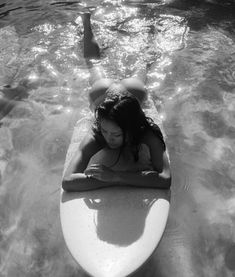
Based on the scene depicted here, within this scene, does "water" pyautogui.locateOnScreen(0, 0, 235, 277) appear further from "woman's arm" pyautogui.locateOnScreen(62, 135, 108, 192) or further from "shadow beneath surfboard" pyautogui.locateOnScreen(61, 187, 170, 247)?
"woman's arm" pyautogui.locateOnScreen(62, 135, 108, 192)

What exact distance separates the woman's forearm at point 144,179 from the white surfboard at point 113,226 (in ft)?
0.24

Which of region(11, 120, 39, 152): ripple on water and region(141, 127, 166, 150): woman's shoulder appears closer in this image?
region(141, 127, 166, 150): woman's shoulder

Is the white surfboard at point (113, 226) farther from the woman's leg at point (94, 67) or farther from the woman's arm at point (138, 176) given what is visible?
the woman's leg at point (94, 67)

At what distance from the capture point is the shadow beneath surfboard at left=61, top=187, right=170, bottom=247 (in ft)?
8.89

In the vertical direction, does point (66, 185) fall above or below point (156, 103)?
above

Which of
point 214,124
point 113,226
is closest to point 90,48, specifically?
point 214,124

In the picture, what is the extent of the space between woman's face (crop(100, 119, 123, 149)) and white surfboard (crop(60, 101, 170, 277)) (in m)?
0.39

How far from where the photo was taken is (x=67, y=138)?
4.34 meters

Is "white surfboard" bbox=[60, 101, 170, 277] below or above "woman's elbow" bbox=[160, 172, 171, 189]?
below

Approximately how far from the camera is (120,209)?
2883mm

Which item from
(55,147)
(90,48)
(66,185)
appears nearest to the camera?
(66,185)

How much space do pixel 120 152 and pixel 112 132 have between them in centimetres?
36

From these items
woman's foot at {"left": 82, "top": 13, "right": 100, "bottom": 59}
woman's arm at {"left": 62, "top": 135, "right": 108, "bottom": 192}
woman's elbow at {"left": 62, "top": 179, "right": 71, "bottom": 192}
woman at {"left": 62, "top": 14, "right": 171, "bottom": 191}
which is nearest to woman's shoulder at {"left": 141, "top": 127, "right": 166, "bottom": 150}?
woman at {"left": 62, "top": 14, "right": 171, "bottom": 191}

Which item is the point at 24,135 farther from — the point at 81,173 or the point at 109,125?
the point at 109,125
